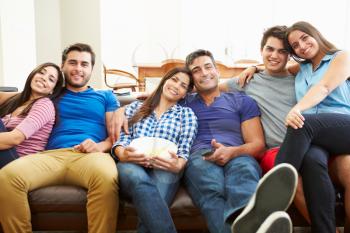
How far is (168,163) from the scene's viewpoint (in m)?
1.53

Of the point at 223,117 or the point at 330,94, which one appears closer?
the point at 330,94

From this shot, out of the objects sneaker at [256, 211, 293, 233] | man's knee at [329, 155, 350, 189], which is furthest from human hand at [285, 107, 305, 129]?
sneaker at [256, 211, 293, 233]

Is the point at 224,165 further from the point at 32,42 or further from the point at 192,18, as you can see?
the point at 192,18

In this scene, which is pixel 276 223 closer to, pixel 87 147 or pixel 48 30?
pixel 87 147

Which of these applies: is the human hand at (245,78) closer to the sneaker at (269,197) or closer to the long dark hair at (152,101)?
the long dark hair at (152,101)

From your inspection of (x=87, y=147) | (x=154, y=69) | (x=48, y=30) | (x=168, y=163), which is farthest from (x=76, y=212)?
(x=48, y=30)

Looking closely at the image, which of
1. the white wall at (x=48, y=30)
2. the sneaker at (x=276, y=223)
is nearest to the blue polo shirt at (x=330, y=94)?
the sneaker at (x=276, y=223)

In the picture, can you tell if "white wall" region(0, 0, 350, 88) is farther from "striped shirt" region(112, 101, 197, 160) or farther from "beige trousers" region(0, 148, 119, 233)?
"beige trousers" region(0, 148, 119, 233)

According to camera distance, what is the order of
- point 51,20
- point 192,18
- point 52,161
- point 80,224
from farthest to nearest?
1. point 192,18
2. point 51,20
3. point 52,161
4. point 80,224

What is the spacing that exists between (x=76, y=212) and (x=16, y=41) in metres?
2.57

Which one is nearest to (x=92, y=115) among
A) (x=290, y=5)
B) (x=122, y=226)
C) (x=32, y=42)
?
(x=122, y=226)

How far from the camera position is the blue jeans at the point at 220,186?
130 centimetres

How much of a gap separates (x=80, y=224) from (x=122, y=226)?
0.18m

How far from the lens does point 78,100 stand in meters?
1.92
